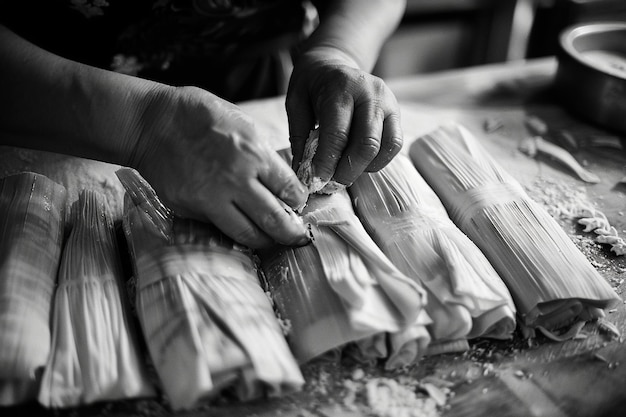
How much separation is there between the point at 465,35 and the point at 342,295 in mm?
4210

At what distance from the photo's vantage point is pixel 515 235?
1.72m

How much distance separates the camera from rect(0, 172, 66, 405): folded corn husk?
1310 mm

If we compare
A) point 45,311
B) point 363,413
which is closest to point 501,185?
point 363,413

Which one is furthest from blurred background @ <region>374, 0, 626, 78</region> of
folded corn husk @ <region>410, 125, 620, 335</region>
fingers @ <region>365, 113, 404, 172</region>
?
fingers @ <region>365, 113, 404, 172</region>

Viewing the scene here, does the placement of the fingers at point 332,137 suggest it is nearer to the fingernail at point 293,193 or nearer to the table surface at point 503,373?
the fingernail at point 293,193

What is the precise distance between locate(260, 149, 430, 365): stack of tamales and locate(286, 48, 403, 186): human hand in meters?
0.20

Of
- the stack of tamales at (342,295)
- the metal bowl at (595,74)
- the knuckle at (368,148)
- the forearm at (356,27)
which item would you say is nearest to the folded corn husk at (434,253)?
the stack of tamales at (342,295)

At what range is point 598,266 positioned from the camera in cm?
185

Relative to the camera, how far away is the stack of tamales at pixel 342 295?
142cm

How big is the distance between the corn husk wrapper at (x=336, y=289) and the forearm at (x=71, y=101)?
561 millimetres

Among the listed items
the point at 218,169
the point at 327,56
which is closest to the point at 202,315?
the point at 218,169

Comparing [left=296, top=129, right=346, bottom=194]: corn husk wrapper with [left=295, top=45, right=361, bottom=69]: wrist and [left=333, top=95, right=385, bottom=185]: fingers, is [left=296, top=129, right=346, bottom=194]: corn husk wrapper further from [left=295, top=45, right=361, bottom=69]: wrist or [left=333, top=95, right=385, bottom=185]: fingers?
[left=295, top=45, right=361, bottom=69]: wrist

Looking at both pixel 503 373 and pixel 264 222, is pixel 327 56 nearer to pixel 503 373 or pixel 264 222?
pixel 264 222

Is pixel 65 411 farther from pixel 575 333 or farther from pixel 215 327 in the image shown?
pixel 575 333
